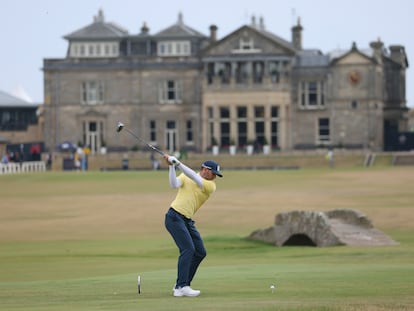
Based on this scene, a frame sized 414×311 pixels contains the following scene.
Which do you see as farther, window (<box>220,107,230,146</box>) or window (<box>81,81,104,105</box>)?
window (<box>81,81,104,105</box>)

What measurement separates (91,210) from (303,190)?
1537cm

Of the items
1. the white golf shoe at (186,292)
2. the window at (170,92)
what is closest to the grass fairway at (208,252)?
the white golf shoe at (186,292)

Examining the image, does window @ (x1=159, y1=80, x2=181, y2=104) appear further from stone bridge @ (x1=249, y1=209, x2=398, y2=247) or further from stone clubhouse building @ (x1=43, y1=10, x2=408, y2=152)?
stone bridge @ (x1=249, y1=209, x2=398, y2=247)

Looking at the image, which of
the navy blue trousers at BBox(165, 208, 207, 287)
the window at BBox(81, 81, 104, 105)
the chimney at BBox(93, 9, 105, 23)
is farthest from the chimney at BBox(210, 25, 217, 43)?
the navy blue trousers at BBox(165, 208, 207, 287)

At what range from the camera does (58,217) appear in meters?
48.8

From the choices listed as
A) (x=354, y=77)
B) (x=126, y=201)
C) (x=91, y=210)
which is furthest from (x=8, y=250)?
(x=354, y=77)

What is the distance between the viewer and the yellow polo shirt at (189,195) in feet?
67.4

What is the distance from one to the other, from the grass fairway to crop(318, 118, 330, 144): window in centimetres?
3926

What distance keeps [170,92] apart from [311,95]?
11.9 metres

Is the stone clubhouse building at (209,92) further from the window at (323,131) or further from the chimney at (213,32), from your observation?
the chimney at (213,32)

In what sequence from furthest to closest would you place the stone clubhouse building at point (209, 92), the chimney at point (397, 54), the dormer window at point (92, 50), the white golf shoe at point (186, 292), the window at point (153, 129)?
1. the chimney at point (397, 54)
2. the dormer window at point (92, 50)
3. the window at point (153, 129)
4. the stone clubhouse building at point (209, 92)
5. the white golf shoe at point (186, 292)

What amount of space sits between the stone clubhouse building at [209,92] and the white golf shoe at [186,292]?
92396 millimetres

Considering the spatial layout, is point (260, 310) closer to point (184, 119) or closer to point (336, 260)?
point (336, 260)

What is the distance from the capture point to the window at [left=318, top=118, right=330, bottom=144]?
114625 mm
